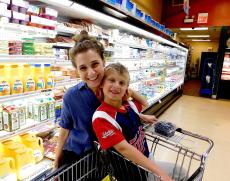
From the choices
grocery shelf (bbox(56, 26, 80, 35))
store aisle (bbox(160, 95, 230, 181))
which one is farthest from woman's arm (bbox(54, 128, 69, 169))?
store aisle (bbox(160, 95, 230, 181))

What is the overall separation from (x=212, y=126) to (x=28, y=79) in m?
4.83

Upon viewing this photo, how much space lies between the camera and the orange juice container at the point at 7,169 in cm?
183

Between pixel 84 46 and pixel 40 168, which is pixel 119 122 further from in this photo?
pixel 40 168

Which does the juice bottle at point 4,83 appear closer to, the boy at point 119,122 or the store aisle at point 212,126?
the boy at point 119,122

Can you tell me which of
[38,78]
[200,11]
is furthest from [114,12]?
[200,11]

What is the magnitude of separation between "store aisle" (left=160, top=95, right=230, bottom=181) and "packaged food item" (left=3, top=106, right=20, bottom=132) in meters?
2.64

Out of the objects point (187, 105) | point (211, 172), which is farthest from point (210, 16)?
point (211, 172)

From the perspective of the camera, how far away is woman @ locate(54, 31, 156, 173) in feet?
4.33

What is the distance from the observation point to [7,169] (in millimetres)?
1873

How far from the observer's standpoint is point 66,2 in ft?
6.53

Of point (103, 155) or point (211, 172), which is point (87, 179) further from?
point (211, 172)

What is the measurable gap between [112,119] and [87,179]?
51cm

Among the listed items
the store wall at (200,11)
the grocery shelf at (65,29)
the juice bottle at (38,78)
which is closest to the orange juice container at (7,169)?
the juice bottle at (38,78)

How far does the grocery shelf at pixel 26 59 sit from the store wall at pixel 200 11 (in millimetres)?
9337
